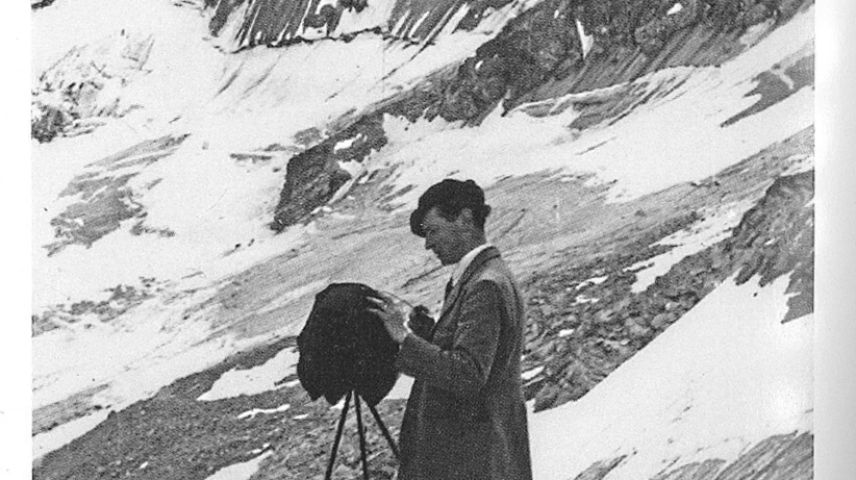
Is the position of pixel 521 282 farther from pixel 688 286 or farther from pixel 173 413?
pixel 173 413

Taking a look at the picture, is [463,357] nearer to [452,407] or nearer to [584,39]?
[452,407]

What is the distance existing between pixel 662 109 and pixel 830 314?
15.5 inches

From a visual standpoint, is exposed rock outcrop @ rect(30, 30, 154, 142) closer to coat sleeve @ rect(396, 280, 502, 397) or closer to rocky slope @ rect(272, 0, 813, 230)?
rocky slope @ rect(272, 0, 813, 230)

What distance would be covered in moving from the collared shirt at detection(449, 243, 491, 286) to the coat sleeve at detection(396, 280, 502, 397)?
0.10 feet

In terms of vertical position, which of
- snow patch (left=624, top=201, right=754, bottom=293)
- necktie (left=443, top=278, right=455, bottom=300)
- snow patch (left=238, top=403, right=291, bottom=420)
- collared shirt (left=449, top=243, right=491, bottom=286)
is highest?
collared shirt (left=449, top=243, right=491, bottom=286)

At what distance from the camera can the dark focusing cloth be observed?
1408 mm

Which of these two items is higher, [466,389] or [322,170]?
[322,170]

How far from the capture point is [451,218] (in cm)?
143

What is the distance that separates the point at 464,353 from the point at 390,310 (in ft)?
0.40

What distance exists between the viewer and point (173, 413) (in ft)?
4.58

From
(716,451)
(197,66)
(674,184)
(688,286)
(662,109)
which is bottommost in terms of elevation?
(716,451)

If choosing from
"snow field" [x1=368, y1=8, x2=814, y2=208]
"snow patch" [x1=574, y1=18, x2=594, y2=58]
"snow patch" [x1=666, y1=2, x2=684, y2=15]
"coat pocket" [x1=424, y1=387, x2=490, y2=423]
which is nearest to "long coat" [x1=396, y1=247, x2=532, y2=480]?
"coat pocket" [x1=424, y1=387, x2=490, y2=423]

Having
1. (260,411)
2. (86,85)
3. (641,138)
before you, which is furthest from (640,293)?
(86,85)

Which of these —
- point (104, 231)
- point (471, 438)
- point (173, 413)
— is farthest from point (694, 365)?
point (104, 231)
